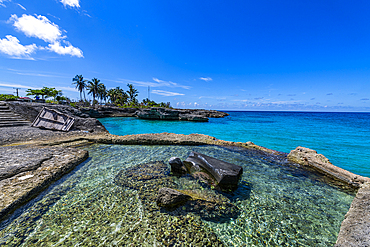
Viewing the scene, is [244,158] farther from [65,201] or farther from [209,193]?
[65,201]

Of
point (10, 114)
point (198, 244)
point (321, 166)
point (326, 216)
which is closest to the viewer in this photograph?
point (198, 244)

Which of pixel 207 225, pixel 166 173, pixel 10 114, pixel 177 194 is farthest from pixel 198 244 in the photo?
pixel 10 114

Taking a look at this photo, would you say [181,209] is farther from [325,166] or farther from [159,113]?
[159,113]

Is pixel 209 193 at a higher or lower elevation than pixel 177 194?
lower

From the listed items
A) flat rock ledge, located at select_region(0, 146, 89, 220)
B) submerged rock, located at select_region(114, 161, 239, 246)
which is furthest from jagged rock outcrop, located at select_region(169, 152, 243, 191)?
flat rock ledge, located at select_region(0, 146, 89, 220)

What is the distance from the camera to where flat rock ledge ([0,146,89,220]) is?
3848mm

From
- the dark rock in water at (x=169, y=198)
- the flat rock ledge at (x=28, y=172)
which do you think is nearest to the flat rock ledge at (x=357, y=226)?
the dark rock in water at (x=169, y=198)

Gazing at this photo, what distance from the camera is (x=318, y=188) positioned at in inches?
215

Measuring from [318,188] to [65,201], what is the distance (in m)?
9.26

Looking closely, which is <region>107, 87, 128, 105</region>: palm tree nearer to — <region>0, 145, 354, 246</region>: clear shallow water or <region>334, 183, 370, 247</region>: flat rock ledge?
<region>0, 145, 354, 246</region>: clear shallow water

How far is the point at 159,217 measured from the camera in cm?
370

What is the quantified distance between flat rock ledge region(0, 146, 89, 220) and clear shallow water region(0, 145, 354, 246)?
28cm

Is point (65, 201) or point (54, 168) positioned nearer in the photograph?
point (65, 201)

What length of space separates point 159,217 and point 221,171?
2741 millimetres
